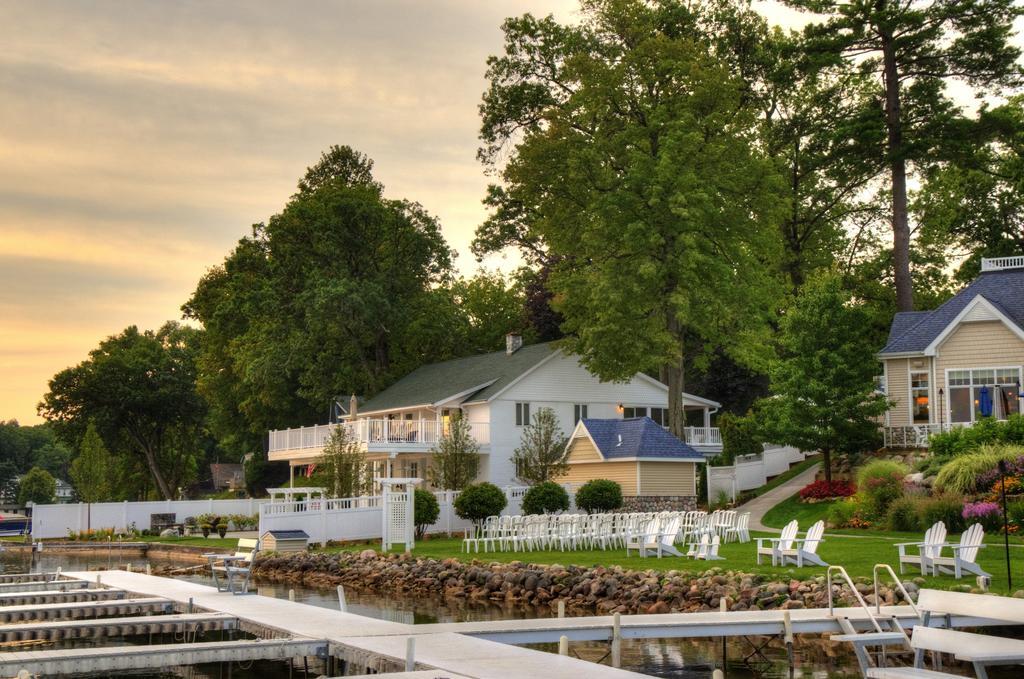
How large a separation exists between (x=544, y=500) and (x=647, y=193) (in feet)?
43.8

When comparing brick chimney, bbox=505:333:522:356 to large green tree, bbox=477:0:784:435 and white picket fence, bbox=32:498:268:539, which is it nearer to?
large green tree, bbox=477:0:784:435

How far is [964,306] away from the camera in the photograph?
4172cm

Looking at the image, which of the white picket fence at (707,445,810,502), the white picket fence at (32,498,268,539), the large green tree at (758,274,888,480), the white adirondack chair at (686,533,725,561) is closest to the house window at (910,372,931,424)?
the large green tree at (758,274,888,480)

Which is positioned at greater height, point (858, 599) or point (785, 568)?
point (858, 599)

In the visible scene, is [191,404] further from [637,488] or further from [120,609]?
[120,609]

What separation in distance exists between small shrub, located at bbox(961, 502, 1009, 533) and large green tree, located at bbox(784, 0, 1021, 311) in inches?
872

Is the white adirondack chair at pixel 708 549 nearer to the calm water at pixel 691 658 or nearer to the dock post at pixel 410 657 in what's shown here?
the calm water at pixel 691 658

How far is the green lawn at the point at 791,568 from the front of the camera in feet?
69.9

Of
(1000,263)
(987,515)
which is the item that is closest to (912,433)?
(1000,263)

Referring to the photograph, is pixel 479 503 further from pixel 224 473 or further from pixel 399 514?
pixel 224 473

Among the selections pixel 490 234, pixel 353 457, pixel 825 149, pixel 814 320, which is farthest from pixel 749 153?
pixel 353 457

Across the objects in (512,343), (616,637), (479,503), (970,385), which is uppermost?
(512,343)

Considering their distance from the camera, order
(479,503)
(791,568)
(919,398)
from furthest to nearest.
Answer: (919,398) → (479,503) → (791,568)

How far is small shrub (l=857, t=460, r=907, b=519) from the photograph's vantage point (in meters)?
32.5
